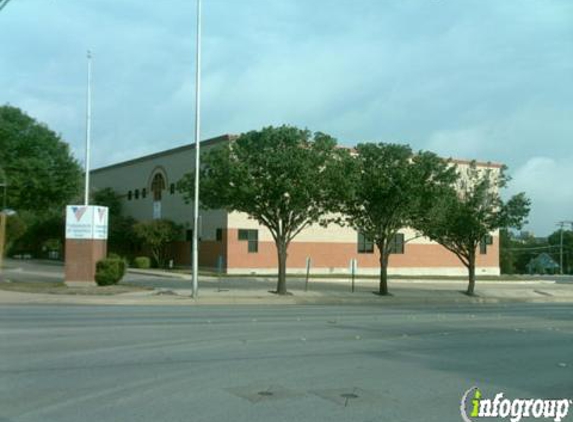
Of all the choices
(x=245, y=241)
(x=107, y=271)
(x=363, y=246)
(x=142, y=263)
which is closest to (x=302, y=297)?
(x=107, y=271)

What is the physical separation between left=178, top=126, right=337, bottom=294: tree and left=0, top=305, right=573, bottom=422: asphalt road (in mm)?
9996

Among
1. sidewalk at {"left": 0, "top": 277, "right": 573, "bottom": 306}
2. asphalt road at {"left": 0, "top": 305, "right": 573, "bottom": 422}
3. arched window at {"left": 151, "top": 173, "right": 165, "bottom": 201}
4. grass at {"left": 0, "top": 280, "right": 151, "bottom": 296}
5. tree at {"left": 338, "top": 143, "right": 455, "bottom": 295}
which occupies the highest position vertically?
arched window at {"left": 151, "top": 173, "right": 165, "bottom": 201}

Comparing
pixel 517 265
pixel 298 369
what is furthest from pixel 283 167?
pixel 517 265

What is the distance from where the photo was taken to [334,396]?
9.00 metres

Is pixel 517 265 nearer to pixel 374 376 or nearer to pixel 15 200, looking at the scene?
pixel 15 200

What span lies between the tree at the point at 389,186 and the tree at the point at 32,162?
17.5m

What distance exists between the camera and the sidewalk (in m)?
26.1

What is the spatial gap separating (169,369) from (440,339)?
23.2ft

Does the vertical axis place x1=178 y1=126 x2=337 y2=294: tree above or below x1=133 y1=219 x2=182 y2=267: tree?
above

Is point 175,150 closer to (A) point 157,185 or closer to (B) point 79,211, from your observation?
(A) point 157,185

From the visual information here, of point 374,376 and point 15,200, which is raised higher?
point 15,200

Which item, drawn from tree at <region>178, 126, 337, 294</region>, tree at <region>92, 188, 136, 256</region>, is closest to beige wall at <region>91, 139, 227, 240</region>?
tree at <region>92, 188, 136, 256</region>

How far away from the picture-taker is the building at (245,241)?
51406 mm

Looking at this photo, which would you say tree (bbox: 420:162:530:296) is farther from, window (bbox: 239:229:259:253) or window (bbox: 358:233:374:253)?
window (bbox: 358:233:374:253)
